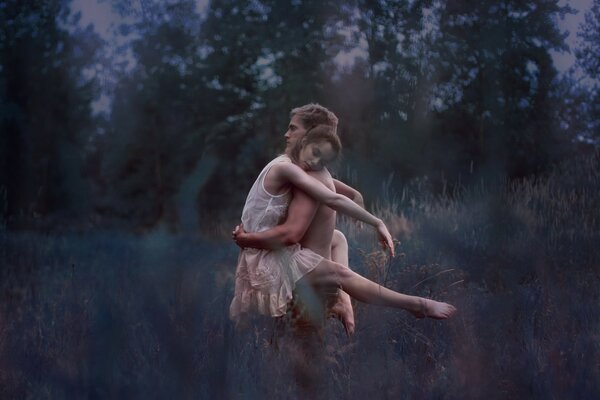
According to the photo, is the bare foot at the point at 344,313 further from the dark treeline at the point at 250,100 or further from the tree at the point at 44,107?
the tree at the point at 44,107

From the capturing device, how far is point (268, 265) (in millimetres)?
3248

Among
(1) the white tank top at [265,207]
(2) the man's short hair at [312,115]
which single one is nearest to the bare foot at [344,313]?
(1) the white tank top at [265,207]

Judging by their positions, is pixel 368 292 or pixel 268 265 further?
pixel 268 265

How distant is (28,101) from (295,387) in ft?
52.1

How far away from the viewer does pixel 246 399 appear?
2.14 m

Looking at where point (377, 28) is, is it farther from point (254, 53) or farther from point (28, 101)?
point (28, 101)

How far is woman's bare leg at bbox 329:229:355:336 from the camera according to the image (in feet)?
11.1

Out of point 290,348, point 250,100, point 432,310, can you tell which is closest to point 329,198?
point 432,310

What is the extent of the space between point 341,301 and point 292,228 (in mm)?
501

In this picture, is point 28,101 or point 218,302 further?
point 28,101

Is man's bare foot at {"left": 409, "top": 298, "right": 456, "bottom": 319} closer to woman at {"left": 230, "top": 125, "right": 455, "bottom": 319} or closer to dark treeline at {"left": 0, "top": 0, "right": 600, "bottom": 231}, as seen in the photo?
woman at {"left": 230, "top": 125, "right": 455, "bottom": 319}

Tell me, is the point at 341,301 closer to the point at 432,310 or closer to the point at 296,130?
the point at 432,310

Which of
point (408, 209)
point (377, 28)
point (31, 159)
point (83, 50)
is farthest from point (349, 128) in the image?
point (31, 159)

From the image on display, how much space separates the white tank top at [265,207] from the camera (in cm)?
327
